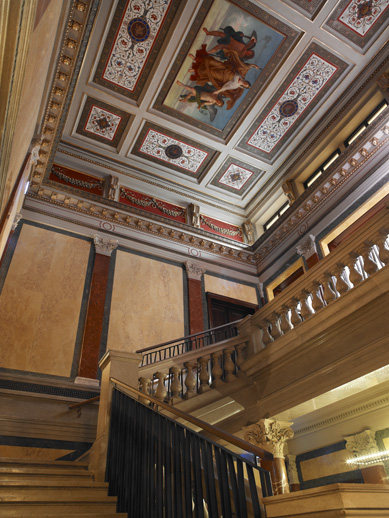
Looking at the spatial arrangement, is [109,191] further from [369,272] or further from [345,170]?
[369,272]

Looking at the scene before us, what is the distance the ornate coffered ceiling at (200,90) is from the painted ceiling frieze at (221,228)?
0.06 meters

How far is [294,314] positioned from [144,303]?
4.05 metres

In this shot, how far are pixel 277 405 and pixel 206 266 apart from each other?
198 inches

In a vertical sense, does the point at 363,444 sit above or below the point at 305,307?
below

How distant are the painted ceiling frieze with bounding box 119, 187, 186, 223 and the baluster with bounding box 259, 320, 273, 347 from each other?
16.4 feet

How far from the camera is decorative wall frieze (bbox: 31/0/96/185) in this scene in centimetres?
702

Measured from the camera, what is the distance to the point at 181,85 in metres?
8.70

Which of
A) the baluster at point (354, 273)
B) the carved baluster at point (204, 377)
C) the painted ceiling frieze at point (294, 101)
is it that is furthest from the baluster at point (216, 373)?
the painted ceiling frieze at point (294, 101)

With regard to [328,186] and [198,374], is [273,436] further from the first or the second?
[328,186]

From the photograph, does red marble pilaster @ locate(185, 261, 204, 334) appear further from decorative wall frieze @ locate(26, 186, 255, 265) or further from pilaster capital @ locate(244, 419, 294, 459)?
pilaster capital @ locate(244, 419, 294, 459)

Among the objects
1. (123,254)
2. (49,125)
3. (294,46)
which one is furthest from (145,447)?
(294,46)

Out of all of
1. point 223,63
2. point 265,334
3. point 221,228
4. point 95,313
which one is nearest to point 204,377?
point 265,334

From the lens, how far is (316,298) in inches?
202

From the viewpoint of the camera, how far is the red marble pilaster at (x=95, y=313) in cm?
736
